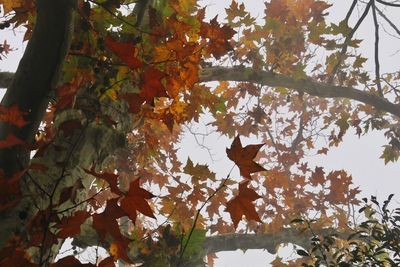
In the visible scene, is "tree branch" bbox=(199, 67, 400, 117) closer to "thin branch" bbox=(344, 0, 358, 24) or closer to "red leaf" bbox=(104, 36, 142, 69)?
"thin branch" bbox=(344, 0, 358, 24)

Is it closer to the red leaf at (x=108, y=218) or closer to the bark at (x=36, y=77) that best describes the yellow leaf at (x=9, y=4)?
the bark at (x=36, y=77)

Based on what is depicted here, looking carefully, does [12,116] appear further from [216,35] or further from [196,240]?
[216,35]

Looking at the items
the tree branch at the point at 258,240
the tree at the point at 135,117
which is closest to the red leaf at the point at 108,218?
the tree at the point at 135,117

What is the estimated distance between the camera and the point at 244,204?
153 cm

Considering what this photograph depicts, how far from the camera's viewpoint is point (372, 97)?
194 inches

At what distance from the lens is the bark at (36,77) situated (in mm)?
1392

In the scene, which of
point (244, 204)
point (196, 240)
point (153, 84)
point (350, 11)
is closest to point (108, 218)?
point (244, 204)

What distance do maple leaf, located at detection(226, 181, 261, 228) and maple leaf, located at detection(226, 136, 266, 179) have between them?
0.07 meters

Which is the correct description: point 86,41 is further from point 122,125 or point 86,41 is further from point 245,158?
point 245,158

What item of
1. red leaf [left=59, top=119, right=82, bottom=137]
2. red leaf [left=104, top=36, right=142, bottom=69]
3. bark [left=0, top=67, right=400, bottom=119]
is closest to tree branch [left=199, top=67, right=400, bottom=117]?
bark [left=0, top=67, right=400, bottom=119]

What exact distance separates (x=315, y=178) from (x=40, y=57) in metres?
4.61

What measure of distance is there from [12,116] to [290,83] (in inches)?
149

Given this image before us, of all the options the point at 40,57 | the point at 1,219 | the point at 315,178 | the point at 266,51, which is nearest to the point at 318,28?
the point at 266,51

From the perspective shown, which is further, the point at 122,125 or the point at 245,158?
the point at 122,125
